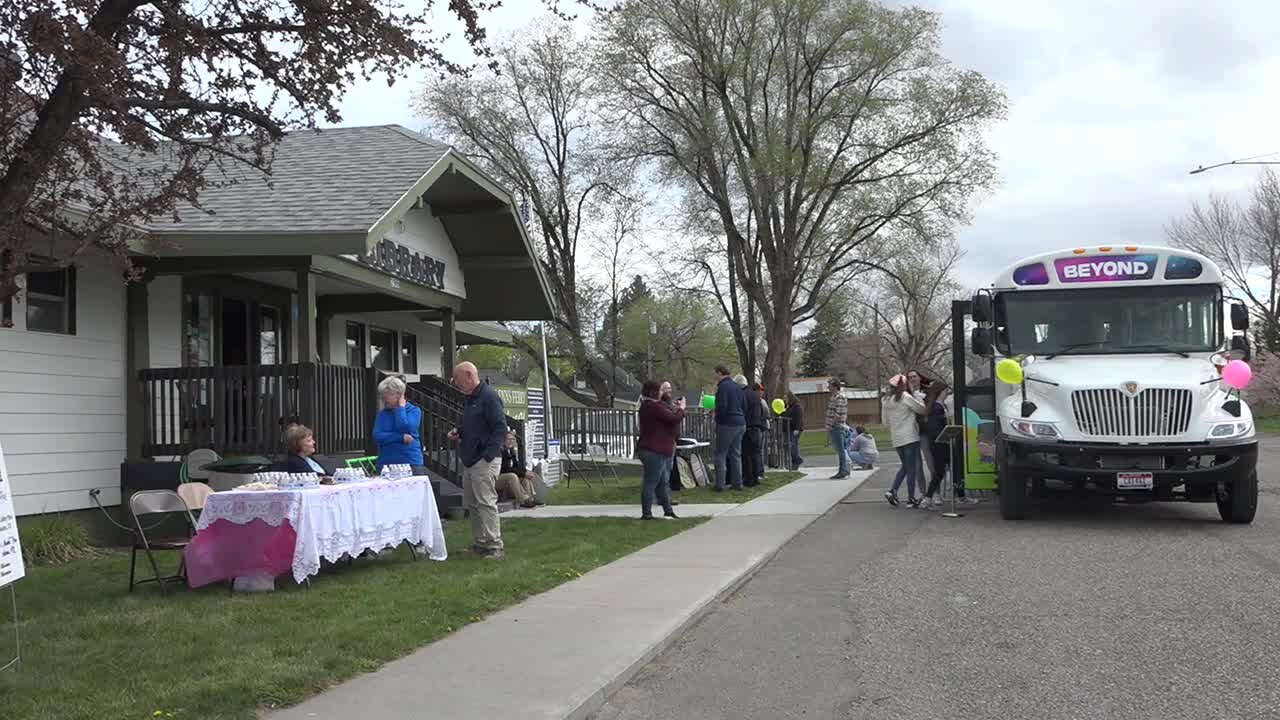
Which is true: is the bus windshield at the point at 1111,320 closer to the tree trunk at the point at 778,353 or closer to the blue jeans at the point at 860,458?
the blue jeans at the point at 860,458

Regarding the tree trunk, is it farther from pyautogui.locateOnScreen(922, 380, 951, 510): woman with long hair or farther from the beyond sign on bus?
the beyond sign on bus

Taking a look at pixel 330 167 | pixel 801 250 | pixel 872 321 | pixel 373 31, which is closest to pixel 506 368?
pixel 872 321

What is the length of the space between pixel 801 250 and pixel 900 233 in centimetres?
333

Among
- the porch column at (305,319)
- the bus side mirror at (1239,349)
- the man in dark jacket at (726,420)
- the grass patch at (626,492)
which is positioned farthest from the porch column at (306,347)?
the bus side mirror at (1239,349)

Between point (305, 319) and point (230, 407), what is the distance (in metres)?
1.33

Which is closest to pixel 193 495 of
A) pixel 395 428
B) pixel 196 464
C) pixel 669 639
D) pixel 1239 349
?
pixel 395 428

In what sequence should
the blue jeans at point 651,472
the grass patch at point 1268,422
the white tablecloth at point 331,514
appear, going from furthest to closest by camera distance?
the grass patch at point 1268,422 < the blue jeans at point 651,472 < the white tablecloth at point 331,514

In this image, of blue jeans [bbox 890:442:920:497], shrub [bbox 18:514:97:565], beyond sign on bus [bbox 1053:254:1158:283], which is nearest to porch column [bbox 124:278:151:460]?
shrub [bbox 18:514:97:565]

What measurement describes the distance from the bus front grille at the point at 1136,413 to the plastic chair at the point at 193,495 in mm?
8676

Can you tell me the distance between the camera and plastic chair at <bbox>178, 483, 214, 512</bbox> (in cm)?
930

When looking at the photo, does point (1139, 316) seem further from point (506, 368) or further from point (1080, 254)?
point (506, 368)

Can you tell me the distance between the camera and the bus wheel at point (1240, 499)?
38.0ft

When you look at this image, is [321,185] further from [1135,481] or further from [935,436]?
[1135,481]

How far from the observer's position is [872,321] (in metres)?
79.2
